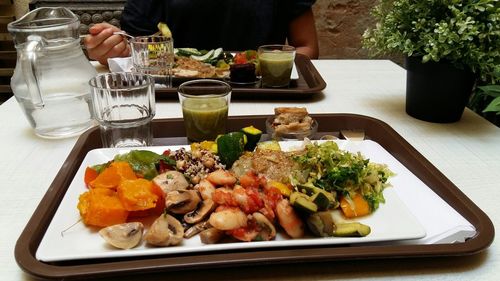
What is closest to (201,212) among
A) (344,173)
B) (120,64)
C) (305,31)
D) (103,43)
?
(344,173)

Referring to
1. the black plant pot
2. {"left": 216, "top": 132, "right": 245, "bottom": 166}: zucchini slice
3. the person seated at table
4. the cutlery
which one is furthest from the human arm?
{"left": 216, "top": 132, "right": 245, "bottom": 166}: zucchini slice

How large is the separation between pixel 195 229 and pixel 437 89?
98cm

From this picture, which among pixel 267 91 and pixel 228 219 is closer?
pixel 228 219

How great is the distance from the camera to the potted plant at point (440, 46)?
1.29 metres

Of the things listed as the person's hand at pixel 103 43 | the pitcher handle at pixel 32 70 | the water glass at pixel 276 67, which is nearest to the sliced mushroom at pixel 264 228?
the pitcher handle at pixel 32 70

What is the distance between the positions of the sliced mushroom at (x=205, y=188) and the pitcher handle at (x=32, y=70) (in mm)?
549

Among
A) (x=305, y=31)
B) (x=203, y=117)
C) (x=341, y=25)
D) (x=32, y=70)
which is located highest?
(x=32, y=70)

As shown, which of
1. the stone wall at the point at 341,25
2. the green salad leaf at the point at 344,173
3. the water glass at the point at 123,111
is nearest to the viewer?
the green salad leaf at the point at 344,173

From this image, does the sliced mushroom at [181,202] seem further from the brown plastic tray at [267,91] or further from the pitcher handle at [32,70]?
the brown plastic tray at [267,91]

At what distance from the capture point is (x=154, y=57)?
71.8 inches

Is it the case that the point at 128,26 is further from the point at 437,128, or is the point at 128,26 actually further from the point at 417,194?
the point at 417,194

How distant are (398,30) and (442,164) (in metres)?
0.49

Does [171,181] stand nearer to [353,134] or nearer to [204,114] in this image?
[204,114]

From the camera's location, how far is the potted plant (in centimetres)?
129
